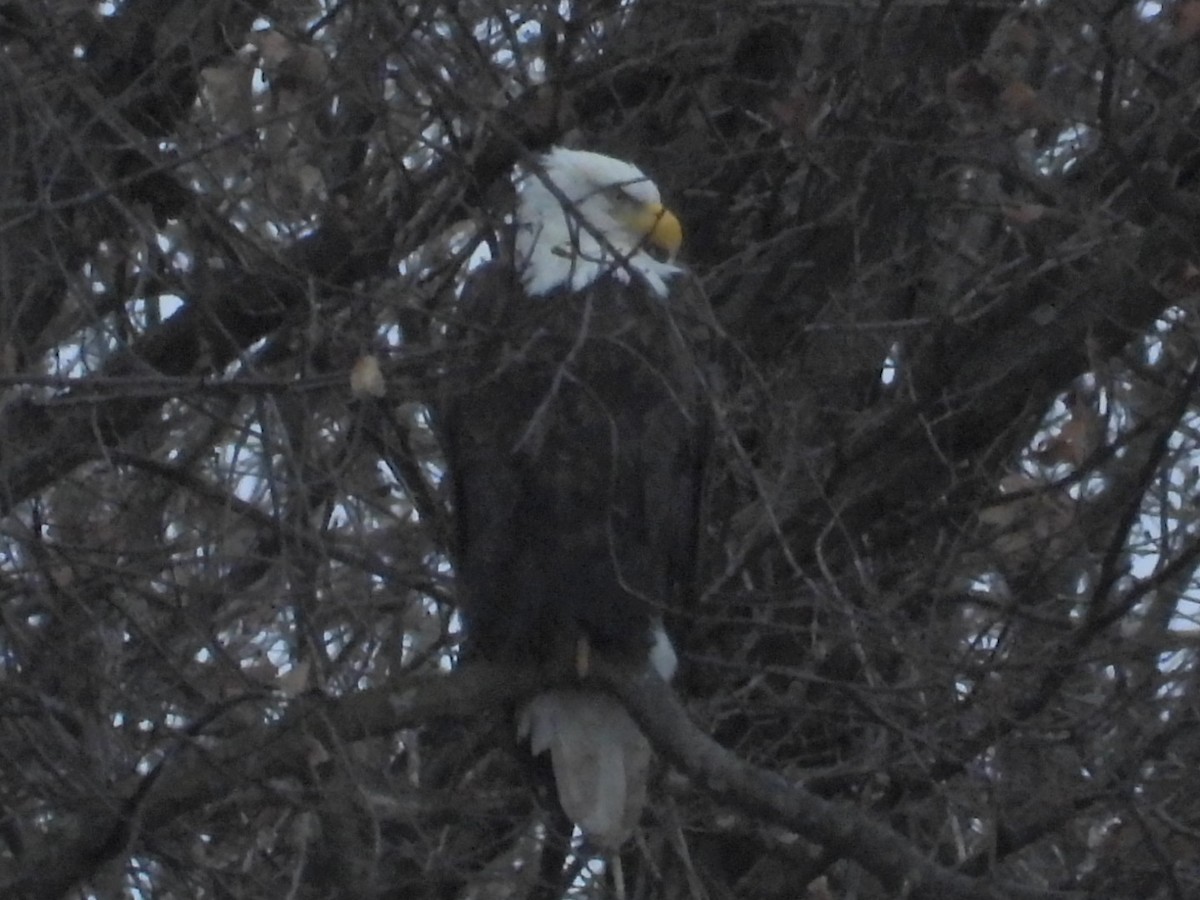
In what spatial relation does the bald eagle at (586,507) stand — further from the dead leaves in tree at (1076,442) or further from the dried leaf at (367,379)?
the dried leaf at (367,379)

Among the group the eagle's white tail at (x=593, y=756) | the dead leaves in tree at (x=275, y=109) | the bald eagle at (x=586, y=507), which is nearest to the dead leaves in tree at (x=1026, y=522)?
the bald eagle at (x=586, y=507)

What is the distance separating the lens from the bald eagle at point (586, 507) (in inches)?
167

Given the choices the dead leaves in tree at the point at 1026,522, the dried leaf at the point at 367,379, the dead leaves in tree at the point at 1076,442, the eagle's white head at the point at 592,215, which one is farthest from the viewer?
the dead leaves in tree at the point at 1026,522

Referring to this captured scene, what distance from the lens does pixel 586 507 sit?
14.4ft

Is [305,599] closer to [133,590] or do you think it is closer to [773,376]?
[133,590]

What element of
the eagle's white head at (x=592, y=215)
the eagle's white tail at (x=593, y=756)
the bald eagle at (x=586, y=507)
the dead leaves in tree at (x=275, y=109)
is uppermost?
the dead leaves in tree at (x=275, y=109)

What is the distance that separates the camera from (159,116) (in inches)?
188

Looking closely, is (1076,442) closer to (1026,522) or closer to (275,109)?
(1026,522)

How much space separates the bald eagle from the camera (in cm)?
425

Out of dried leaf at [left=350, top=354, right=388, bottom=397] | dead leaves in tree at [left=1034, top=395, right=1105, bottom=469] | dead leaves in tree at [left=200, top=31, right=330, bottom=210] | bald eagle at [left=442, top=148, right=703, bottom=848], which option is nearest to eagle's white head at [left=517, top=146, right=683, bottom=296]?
bald eagle at [left=442, top=148, right=703, bottom=848]

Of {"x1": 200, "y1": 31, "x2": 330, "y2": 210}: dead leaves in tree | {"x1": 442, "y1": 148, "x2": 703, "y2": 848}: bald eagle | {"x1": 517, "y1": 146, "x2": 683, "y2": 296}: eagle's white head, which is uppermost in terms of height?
{"x1": 200, "y1": 31, "x2": 330, "y2": 210}: dead leaves in tree

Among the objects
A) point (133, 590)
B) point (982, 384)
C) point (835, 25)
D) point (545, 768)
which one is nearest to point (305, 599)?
point (133, 590)

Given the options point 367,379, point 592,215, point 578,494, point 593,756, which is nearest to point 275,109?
point 592,215

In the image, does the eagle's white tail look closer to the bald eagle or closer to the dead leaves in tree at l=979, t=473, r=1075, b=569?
the bald eagle
